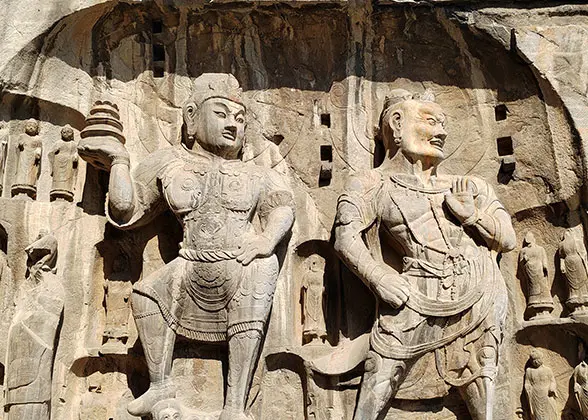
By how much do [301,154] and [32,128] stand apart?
198 centimetres

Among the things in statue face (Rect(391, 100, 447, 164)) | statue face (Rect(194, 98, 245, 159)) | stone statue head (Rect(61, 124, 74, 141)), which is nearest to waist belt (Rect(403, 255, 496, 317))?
statue face (Rect(391, 100, 447, 164))

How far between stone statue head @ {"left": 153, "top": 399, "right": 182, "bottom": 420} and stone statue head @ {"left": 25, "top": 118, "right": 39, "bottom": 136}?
2.26m

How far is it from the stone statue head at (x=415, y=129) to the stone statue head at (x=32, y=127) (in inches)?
99.6

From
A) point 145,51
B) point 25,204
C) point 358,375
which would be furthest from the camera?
point 145,51

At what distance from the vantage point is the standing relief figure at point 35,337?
649 centimetres

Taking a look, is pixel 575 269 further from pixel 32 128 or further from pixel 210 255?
pixel 32 128

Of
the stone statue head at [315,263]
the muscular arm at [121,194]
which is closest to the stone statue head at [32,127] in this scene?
the muscular arm at [121,194]

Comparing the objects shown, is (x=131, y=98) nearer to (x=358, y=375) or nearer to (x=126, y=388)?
(x=126, y=388)

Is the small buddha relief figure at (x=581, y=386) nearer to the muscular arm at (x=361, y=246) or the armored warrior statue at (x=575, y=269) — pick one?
the armored warrior statue at (x=575, y=269)

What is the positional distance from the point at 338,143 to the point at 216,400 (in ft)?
7.00

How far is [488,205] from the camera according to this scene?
689 centimetres

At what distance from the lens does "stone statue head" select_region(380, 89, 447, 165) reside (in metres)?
6.99

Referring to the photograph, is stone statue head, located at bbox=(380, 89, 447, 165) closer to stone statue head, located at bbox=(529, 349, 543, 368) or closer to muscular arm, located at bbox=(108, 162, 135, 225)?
stone statue head, located at bbox=(529, 349, 543, 368)

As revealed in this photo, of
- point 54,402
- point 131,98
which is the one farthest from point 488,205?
point 54,402
